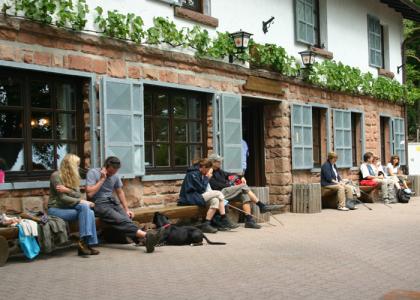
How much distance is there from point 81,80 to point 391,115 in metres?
11.6

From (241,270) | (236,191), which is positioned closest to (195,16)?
(236,191)

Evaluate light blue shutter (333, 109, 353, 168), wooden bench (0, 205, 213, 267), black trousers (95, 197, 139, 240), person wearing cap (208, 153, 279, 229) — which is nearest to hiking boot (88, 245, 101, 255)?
wooden bench (0, 205, 213, 267)

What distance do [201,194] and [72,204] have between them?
8.75 feet

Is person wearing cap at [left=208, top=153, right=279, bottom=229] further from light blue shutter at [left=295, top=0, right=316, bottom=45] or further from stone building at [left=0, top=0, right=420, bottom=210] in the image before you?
light blue shutter at [left=295, top=0, right=316, bottom=45]

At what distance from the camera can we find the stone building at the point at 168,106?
7.74 metres

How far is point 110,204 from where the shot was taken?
25.3ft

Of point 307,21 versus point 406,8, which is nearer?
point 307,21

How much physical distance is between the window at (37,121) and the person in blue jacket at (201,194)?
1762 millimetres

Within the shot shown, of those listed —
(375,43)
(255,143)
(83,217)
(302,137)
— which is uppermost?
(375,43)

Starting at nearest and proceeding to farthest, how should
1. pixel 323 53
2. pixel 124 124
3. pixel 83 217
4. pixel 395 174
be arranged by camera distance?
pixel 83 217
pixel 124 124
pixel 323 53
pixel 395 174

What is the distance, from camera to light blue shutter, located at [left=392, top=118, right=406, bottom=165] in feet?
57.6

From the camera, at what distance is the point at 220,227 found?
9539 mm

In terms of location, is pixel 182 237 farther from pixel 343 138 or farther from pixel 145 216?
pixel 343 138

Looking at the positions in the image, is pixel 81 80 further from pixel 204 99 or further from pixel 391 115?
pixel 391 115
